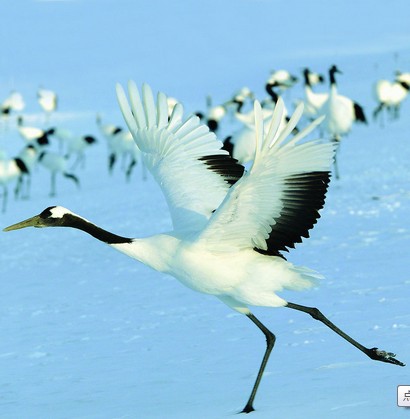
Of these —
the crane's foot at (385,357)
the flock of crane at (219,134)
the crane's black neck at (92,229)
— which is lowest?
the flock of crane at (219,134)

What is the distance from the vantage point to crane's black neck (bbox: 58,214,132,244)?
4.98 metres

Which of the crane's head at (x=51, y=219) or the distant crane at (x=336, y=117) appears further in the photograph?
the distant crane at (x=336, y=117)

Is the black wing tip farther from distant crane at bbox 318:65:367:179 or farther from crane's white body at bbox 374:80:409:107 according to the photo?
crane's white body at bbox 374:80:409:107

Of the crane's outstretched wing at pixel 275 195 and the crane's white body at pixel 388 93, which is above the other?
the crane's outstretched wing at pixel 275 195

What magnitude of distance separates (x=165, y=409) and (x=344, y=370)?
0.89 m

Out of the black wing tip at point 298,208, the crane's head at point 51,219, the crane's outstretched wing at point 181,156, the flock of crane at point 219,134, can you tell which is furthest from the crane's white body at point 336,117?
the black wing tip at point 298,208

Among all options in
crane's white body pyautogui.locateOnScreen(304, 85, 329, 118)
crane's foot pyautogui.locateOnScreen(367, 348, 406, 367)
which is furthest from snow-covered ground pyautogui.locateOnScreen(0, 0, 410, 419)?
crane's white body pyautogui.locateOnScreen(304, 85, 329, 118)

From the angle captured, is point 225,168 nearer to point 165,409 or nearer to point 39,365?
point 165,409

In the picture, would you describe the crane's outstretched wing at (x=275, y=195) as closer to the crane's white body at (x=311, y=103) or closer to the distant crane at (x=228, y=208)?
the distant crane at (x=228, y=208)

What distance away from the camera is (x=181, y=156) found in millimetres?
5664

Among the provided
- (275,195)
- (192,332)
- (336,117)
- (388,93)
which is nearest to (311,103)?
(388,93)

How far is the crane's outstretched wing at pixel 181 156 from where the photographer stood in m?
5.48

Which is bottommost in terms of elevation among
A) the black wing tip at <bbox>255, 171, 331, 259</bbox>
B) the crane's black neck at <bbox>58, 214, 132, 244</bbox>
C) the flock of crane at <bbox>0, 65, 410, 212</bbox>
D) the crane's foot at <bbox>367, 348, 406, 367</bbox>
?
the flock of crane at <bbox>0, 65, 410, 212</bbox>

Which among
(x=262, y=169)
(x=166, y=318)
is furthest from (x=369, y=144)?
(x=262, y=169)
